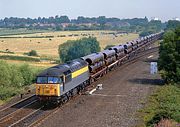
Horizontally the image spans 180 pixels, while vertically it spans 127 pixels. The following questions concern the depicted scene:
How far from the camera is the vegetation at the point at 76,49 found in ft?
413

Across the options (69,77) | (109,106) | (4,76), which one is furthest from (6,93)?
(109,106)

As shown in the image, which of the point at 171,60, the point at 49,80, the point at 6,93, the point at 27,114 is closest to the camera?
the point at 27,114

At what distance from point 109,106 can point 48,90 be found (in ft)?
19.4

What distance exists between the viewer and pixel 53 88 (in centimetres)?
3294

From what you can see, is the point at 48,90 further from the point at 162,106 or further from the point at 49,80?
the point at 162,106

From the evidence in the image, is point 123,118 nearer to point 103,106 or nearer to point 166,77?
point 103,106

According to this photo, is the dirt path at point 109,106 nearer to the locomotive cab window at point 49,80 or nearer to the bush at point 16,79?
the locomotive cab window at point 49,80

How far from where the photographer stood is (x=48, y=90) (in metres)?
33.1

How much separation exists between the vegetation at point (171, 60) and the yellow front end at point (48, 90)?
18.7 meters

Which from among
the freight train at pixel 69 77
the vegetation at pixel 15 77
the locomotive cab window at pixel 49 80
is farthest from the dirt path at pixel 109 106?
the vegetation at pixel 15 77

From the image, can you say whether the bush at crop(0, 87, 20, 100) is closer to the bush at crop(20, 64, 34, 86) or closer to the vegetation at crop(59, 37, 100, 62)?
the bush at crop(20, 64, 34, 86)

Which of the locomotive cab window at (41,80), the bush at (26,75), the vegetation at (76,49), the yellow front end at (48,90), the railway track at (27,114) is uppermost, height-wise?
the locomotive cab window at (41,80)

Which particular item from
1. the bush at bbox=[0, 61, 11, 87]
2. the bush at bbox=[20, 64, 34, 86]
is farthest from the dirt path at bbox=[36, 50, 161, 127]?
the bush at bbox=[0, 61, 11, 87]

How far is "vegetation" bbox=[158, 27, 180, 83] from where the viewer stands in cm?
4644
